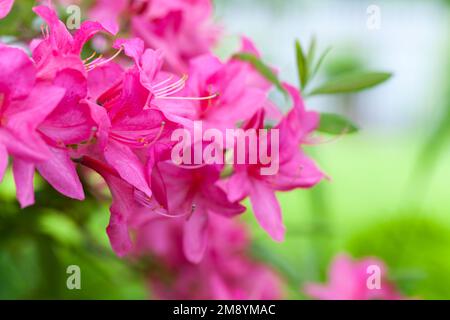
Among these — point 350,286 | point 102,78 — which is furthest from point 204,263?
point 102,78

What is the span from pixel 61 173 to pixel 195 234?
131 millimetres

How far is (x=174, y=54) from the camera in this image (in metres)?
0.54

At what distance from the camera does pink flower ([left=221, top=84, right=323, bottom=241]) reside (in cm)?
44

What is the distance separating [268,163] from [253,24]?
4.61 ft

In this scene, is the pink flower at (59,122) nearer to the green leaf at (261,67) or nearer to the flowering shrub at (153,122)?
the flowering shrub at (153,122)

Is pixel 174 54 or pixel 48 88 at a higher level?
pixel 174 54

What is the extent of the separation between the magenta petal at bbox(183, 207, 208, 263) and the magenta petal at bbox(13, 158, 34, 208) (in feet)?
0.46

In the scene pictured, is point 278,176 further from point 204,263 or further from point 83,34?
point 204,263

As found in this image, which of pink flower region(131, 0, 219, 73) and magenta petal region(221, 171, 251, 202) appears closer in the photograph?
magenta petal region(221, 171, 251, 202)

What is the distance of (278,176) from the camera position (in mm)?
454

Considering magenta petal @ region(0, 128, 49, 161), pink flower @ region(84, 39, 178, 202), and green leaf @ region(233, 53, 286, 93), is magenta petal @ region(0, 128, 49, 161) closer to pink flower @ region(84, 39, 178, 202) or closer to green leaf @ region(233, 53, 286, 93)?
pink flower @ region(84, 39, 178, 202)

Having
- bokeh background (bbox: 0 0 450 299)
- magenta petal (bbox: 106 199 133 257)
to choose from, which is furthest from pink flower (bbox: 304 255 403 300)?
magenta petal (bbox: 106 199 133 257)

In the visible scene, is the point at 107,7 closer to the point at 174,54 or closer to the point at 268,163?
the point at 174,54
